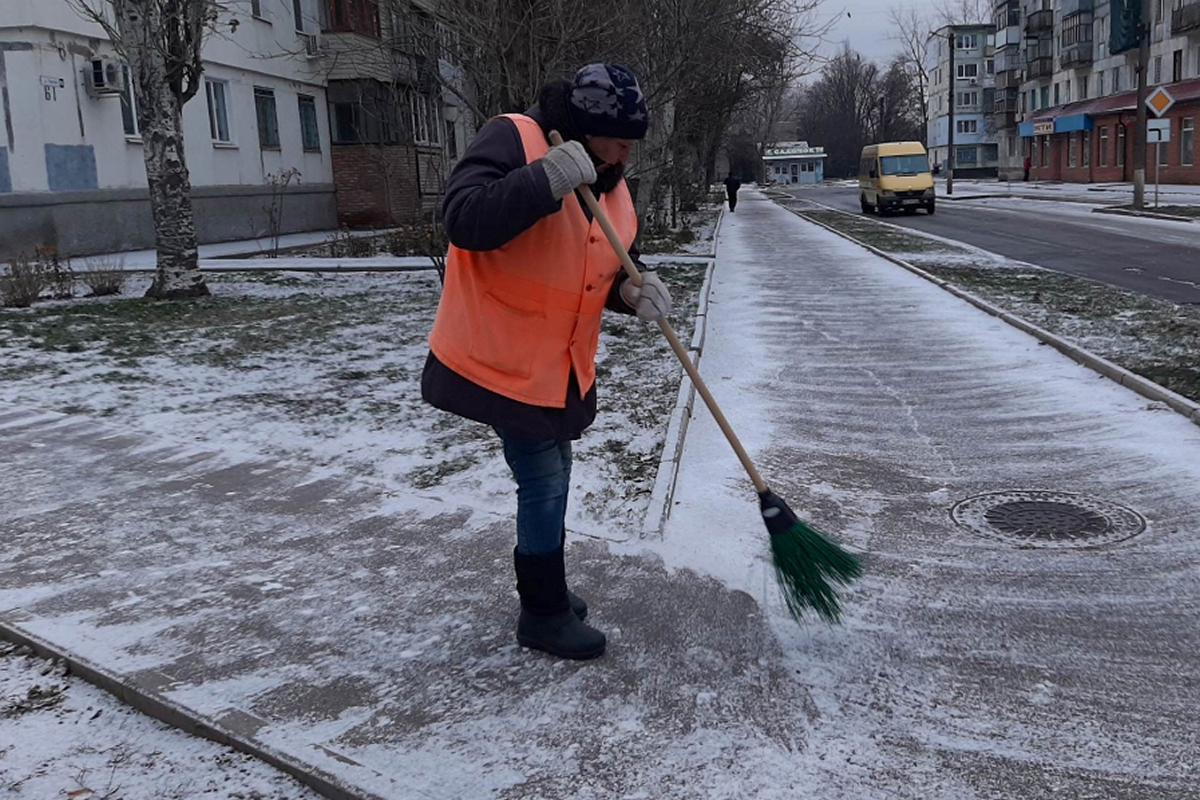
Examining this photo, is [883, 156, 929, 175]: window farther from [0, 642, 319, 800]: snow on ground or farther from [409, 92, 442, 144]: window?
[0, 642, 319, 800]: snow on ground

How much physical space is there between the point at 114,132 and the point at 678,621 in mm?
18781

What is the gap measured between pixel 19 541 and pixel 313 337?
526cm

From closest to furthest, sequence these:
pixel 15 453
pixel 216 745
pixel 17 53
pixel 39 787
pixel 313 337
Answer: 1. pixel 39 787
2. pixel 216 745
3. pixel 15 453
4. pixel 313 337
5. pixel 17 53

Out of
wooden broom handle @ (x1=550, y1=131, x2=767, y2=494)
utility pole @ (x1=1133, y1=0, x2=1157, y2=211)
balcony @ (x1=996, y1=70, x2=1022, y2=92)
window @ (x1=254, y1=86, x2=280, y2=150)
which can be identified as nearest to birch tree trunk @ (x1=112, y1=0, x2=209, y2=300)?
wooden broom handle @ (x1=550, y1=131, x2=767, y2=494)

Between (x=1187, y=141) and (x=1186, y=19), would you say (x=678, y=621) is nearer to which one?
(x=1187, y=141)

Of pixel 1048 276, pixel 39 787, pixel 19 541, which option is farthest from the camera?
pixel 1048 276

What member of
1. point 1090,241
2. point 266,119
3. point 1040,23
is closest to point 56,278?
point 266,119

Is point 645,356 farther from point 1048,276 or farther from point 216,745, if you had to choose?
point 1048,276

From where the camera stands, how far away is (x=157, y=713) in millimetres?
3049

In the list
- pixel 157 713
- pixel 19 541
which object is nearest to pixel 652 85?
pixel 19 541

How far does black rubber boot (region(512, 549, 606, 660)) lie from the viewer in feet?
11.0

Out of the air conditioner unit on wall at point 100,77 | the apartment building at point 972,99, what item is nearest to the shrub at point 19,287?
the air conditioner unit on wall at point 100,77

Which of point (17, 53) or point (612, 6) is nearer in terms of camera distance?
point (612, 6)

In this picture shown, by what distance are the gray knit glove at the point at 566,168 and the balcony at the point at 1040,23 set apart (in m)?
73.5
